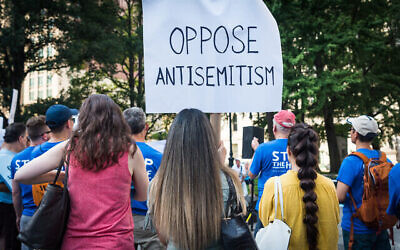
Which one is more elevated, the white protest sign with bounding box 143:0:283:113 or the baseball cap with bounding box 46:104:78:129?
the white protest sign with bounding box 143:0:283:113

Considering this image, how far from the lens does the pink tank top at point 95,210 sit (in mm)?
2420


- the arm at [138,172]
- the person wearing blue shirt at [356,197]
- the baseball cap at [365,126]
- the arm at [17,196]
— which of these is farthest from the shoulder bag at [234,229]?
the arm at [17,196]

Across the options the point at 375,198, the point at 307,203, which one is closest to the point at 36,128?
the point at 307,203

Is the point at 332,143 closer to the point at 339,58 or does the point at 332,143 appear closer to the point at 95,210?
the point at 339,58

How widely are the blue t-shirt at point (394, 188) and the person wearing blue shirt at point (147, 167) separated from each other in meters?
1.99

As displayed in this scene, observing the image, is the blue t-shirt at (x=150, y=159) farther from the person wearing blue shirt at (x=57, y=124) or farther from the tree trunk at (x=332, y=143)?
the tree trunk at (x=332, y=143)

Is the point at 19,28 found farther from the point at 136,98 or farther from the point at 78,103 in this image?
the point at 136,98

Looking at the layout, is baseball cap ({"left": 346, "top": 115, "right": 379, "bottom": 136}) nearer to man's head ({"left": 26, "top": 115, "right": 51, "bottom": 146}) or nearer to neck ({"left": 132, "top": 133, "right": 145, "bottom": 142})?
neck ({"left": 132, "top": 133, "right": 145, "bottom": 142})

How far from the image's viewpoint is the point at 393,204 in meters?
3.34

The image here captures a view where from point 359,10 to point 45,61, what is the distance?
56.6ft

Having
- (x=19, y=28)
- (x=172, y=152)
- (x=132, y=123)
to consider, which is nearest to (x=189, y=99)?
(x=132, y=123)

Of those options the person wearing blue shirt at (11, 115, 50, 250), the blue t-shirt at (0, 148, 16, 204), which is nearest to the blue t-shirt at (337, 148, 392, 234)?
the person wearing blue shirt at (11, 115, 50, 250)

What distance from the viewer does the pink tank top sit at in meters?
2.42

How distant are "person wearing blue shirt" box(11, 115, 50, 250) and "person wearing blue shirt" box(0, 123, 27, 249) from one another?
0.63 metres
